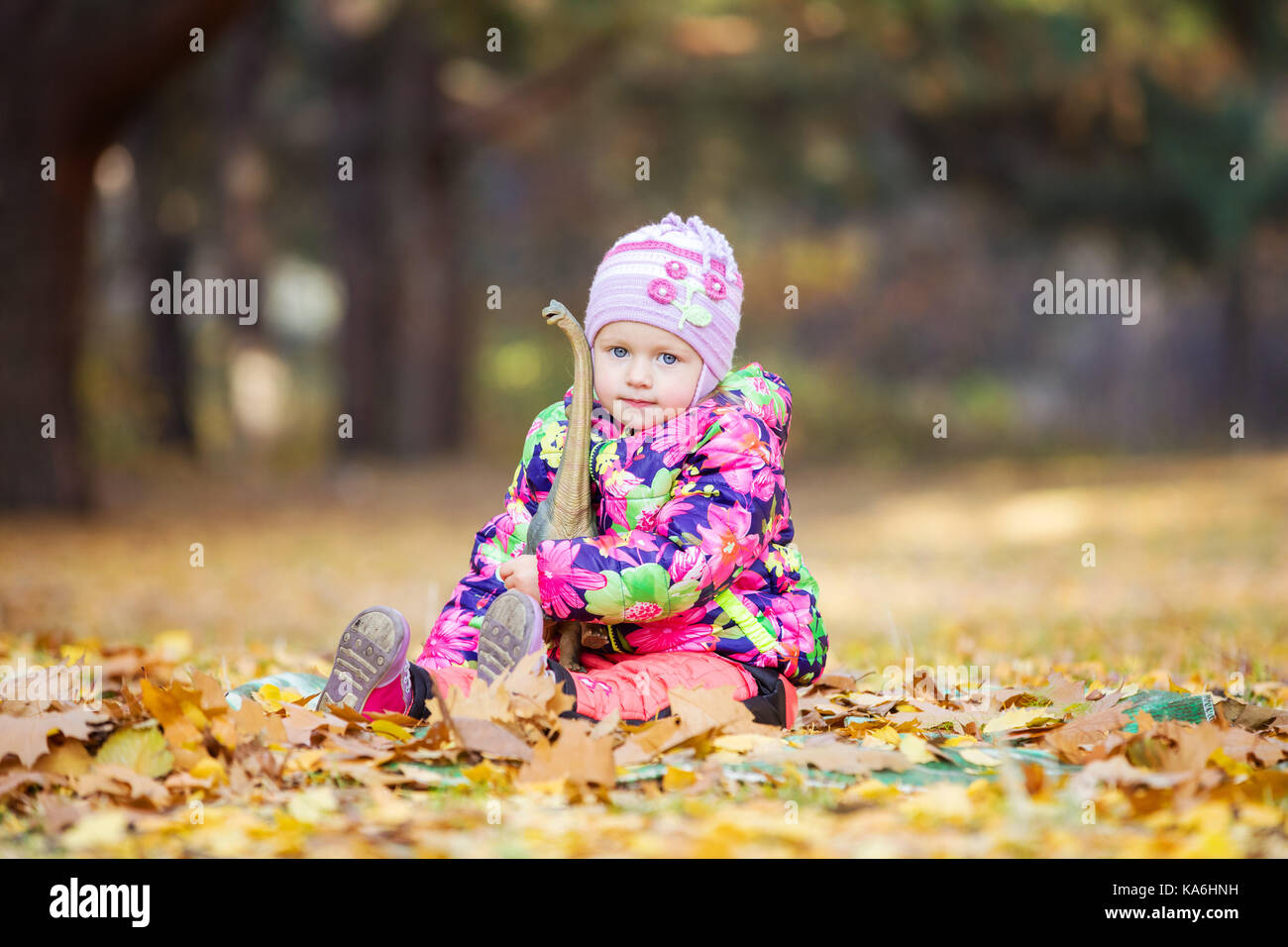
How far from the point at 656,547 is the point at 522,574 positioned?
12.5 inches

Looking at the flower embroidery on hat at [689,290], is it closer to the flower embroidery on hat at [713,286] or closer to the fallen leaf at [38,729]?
the flower embroidery on hat at [713,286]

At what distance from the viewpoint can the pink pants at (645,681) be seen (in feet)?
10.2

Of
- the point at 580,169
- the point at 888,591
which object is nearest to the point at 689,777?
the point at 888,591

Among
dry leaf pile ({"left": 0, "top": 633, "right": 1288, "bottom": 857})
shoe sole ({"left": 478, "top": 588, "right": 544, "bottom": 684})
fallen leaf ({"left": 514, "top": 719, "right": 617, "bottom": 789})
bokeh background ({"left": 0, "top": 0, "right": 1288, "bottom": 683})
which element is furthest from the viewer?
bokeh background ({"left": 0, "top": 0, "right": 1288, "bottom": 683})

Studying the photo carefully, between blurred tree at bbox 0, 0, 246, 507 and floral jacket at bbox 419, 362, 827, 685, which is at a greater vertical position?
blurred tree at bbox 0, 0, 246, 507

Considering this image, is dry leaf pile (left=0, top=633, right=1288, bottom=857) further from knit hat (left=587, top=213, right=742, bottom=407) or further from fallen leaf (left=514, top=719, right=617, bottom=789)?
knit hat (left=587, top=213, right=742, bottom=407)

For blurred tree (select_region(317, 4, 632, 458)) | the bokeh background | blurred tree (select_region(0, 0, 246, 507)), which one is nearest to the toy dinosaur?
the bokeh background

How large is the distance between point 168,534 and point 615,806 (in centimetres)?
780

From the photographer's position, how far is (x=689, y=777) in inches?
105

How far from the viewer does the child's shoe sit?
2.88 meters

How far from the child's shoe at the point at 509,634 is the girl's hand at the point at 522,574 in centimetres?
17

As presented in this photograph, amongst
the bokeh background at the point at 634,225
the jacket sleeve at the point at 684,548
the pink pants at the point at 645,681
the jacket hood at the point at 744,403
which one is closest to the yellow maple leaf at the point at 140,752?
the pink pants at the point at 645,681

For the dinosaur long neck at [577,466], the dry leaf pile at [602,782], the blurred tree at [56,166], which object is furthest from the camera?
the blurred tree at [56,166]

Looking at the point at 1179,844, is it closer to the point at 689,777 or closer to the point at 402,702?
the point at 689,777
